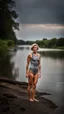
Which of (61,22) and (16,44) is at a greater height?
(61,22)

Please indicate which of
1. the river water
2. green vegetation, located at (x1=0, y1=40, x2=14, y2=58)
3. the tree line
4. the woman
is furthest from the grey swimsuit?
green vegetation, located at (x1=0, y1=40, x2=14, y2=58)

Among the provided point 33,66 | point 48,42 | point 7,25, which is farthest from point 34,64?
point 7,25

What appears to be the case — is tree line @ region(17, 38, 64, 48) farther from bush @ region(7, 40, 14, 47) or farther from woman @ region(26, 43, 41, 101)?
woman @ region(26, 43, 41, 101)

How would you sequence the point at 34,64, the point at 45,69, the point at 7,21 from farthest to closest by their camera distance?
1. the point at 45,69
2. the point at 7,21
3. the point at 34,64

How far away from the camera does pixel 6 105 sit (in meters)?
3.71

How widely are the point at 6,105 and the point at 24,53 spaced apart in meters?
0.75

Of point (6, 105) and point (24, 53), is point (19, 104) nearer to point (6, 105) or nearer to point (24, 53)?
point (6, 105)

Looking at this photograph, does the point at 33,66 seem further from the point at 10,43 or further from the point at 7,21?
the point at 7,21

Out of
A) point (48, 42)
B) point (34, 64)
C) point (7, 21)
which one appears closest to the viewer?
point (34, 64)

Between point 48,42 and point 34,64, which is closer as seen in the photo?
point 34,64

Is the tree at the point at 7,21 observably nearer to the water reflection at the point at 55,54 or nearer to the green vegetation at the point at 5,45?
the green vegetation at the point at 5,45

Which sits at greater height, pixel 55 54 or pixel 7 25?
pixel 7 25

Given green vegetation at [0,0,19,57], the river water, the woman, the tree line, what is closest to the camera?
the woman

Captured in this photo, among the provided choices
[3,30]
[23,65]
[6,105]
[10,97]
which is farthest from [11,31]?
[6,105]
